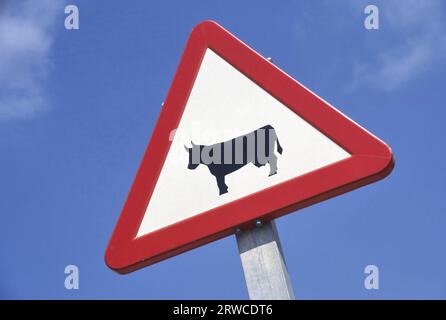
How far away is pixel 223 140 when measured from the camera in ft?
9.59

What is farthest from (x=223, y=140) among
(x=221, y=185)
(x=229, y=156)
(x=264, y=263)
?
(x=264, y=263)

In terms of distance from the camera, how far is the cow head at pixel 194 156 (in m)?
2.95

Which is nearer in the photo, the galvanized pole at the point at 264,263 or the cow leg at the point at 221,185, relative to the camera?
the galvanized pole at the point at 264,263

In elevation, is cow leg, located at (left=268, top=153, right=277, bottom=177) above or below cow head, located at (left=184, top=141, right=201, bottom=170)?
below

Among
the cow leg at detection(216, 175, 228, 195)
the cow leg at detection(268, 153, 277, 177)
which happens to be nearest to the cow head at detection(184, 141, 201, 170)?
the cow leg at detection(216, 175, 228, 195)

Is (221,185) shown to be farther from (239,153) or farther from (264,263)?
(264,263)

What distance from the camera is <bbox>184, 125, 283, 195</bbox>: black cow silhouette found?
282 centimetres

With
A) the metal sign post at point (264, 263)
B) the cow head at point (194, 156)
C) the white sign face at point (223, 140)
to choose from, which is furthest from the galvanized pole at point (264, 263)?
the cow head at point (194, 156)

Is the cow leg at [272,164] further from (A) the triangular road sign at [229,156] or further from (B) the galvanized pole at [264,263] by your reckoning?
(B) the galvanized pole at [264,263]

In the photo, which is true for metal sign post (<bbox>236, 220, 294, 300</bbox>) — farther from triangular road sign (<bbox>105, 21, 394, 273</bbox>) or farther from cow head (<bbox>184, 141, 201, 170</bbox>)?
cow head (<bbox>184, 141, 201, 170</bbox>)

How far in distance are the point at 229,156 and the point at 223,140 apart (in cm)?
8
